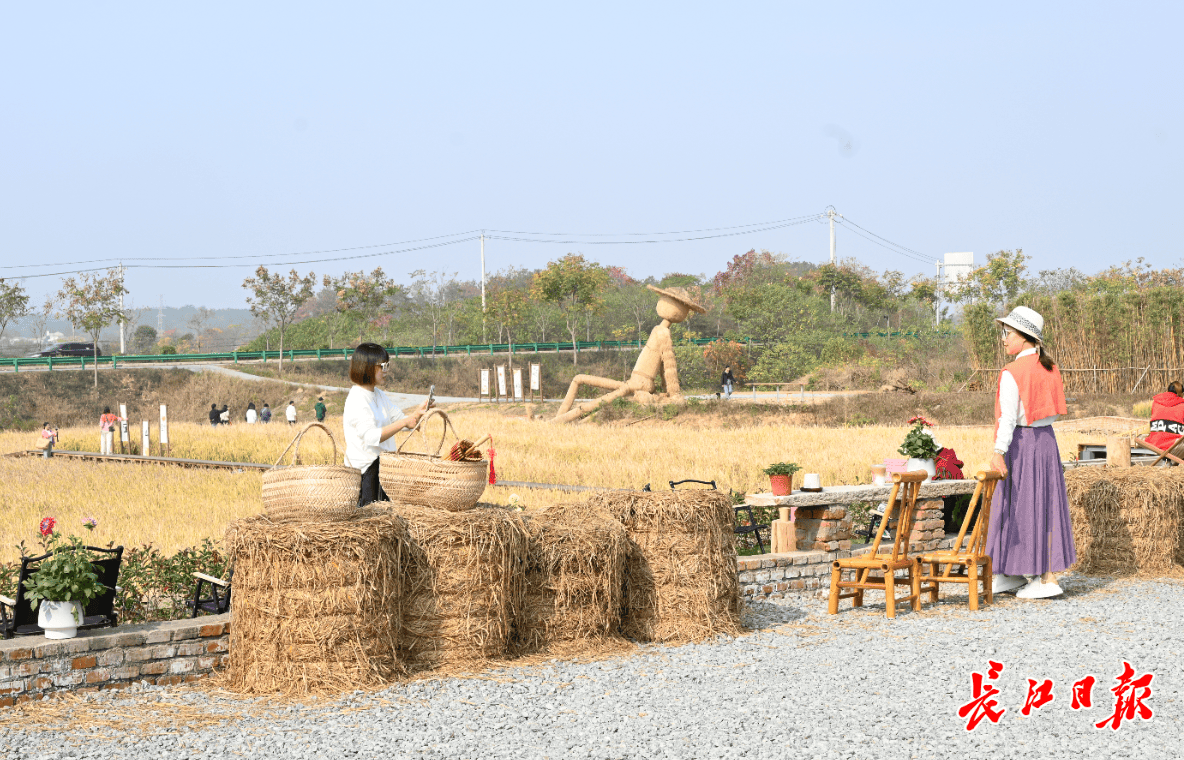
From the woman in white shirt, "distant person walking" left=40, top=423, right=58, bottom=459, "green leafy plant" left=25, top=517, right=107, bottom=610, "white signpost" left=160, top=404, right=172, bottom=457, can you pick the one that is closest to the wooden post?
the woman in white shirt

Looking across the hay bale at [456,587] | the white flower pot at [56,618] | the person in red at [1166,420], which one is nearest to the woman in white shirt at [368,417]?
the hay bale at [456,587]

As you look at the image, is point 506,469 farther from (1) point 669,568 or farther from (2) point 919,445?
(1) point 669,568

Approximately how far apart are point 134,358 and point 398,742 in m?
45.9

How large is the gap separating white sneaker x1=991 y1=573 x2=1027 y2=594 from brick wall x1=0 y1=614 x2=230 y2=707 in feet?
17.3

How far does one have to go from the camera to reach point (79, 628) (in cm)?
538

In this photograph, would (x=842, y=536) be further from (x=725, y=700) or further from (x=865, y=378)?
(x=865, y=378)

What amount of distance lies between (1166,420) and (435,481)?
8.59 m

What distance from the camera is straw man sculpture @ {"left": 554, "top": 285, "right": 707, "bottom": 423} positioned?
1111 inches

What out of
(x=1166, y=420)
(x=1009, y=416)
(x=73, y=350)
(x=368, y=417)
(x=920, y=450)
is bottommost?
(x=920, y=450)

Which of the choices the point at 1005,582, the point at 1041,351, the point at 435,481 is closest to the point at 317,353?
the point at 1005,582

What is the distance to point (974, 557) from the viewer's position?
7336 millimetres

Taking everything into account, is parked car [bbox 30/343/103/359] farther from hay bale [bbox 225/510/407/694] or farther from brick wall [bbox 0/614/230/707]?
hay bale [bbox 225/510/407/694]

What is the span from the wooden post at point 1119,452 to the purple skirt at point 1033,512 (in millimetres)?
2615

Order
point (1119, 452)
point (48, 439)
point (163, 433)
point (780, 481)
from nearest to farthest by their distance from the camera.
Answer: point (780, 481), point (1119, 452), point (48, 439), point (163, 433)
